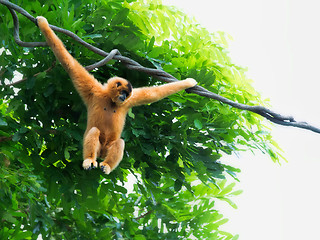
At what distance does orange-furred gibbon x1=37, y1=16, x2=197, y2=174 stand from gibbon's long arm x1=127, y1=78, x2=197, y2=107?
0.04m

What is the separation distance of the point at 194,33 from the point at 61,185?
2091 millimetres

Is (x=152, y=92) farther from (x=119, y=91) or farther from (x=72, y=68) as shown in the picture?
(x=72, y=68)

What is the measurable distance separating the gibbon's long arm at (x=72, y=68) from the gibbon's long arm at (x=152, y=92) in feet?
0.85

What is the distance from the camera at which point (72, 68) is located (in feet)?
9.57

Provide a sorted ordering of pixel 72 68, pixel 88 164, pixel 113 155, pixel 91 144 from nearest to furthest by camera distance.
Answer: pixel 88 164
pixel 91 144
pixel 113 155
pixel 72 68

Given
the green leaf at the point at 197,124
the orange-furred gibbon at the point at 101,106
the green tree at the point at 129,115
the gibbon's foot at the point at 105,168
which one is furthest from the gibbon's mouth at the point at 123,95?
the green leaf at the point at 197,124

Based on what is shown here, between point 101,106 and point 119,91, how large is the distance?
6.2 inches

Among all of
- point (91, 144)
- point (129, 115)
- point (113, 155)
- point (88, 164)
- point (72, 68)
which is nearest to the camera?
point (88, 164)

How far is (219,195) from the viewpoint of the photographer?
593cm

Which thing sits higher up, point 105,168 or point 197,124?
point 197,124

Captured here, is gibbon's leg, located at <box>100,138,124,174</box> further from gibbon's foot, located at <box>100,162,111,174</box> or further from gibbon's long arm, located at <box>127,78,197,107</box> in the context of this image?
gibbon's long arm, located at <box>127,78,197,107</box>

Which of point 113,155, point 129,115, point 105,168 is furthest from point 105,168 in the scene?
point 129,115

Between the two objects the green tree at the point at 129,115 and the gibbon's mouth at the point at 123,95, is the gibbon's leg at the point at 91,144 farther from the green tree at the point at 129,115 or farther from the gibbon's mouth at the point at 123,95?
the green tree at the point at 129,115

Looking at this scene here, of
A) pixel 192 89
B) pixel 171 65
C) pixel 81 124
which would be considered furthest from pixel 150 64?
pixel 192 89
